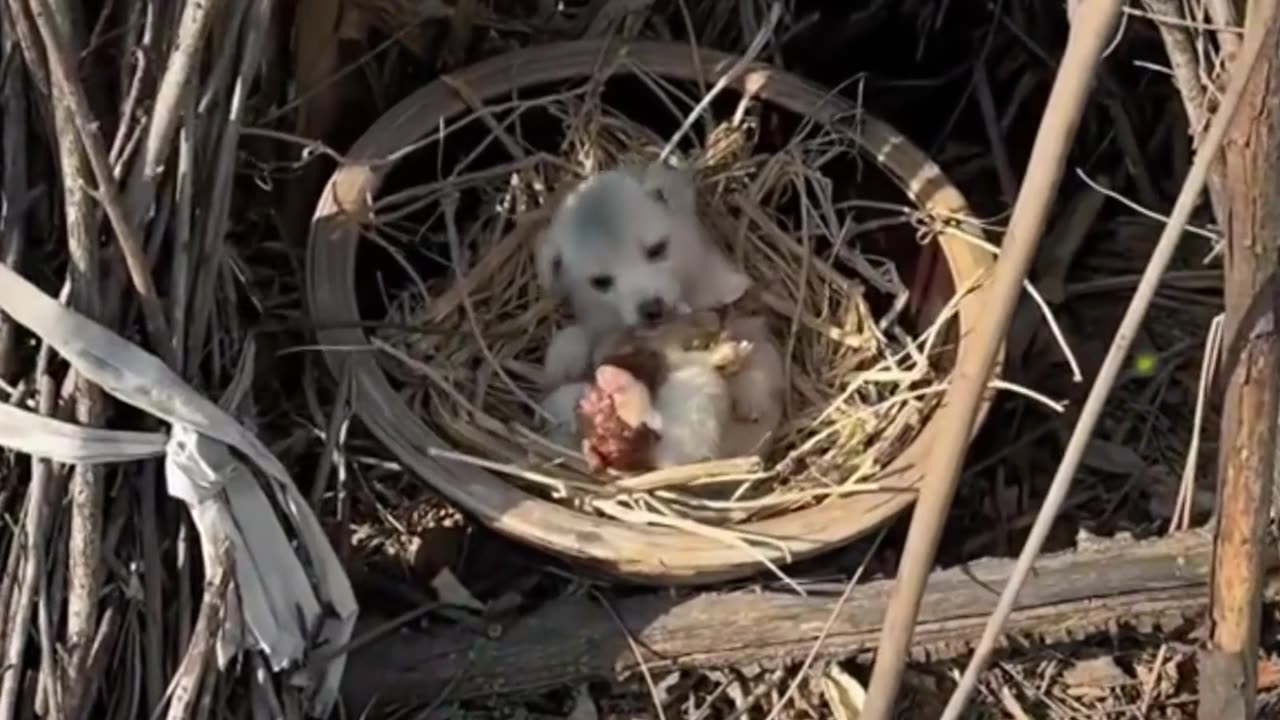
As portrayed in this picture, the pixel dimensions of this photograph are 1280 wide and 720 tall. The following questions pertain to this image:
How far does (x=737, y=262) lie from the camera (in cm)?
235

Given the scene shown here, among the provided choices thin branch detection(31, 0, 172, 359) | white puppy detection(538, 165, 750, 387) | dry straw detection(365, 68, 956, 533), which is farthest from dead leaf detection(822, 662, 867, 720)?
thin branch detection(31, 0, 172, 359)

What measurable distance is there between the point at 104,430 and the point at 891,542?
793 millimetres

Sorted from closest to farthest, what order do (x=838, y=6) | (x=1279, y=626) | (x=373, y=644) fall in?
(x=373, y=644) < (x=1279, y=626) < (x=838, y=6)

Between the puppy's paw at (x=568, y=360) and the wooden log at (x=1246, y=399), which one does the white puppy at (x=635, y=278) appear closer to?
the puppy's paw at (x=568, y=360)

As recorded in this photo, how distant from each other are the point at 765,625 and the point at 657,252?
41 cm

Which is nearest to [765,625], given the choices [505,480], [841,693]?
[841,693]

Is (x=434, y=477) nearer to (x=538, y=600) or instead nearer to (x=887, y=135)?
(x=538, y=600)

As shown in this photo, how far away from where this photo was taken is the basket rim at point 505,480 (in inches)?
77.7

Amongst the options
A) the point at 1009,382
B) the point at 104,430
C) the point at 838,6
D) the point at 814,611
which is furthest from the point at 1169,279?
the point at 104,430

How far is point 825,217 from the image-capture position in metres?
2.36

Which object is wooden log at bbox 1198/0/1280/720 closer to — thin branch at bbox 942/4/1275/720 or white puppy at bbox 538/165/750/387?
thin branch at bbox 942/4/1275/720

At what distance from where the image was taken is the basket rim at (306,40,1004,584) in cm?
197

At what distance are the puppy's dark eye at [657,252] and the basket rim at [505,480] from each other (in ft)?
0.69

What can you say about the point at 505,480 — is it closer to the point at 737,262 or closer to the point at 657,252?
the point at 657,252
